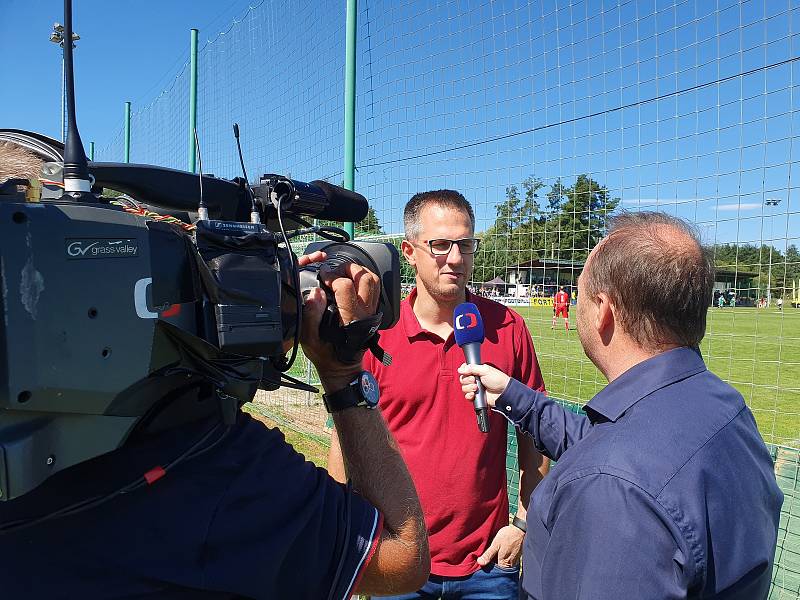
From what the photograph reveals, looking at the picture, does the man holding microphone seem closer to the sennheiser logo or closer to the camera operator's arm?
the camera operator's arm

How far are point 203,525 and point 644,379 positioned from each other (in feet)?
3.25

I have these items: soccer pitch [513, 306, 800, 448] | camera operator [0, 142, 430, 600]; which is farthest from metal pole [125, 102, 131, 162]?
camera operator [0, 142, 430, 600]

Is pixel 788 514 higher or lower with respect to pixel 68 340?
lower

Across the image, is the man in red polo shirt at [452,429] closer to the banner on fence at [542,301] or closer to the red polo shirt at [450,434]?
the red polo shirt at [450,434]

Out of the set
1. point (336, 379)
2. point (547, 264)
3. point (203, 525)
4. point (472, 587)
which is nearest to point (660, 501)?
point (336, 379)

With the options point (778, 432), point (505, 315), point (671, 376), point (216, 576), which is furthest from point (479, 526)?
point (778, 432)

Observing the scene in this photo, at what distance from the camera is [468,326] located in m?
2.29

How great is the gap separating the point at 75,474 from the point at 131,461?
73 mm

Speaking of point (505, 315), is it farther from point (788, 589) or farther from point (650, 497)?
point (788, 589)

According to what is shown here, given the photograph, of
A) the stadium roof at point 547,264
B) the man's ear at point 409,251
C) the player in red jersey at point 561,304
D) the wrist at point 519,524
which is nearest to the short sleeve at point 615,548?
the wrist at point 519,524

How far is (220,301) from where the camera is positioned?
0.84 m

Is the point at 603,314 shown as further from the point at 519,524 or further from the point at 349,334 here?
the point at 519,524

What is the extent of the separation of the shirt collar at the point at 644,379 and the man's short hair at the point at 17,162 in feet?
3.93

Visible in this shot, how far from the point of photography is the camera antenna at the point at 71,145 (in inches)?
33.2
